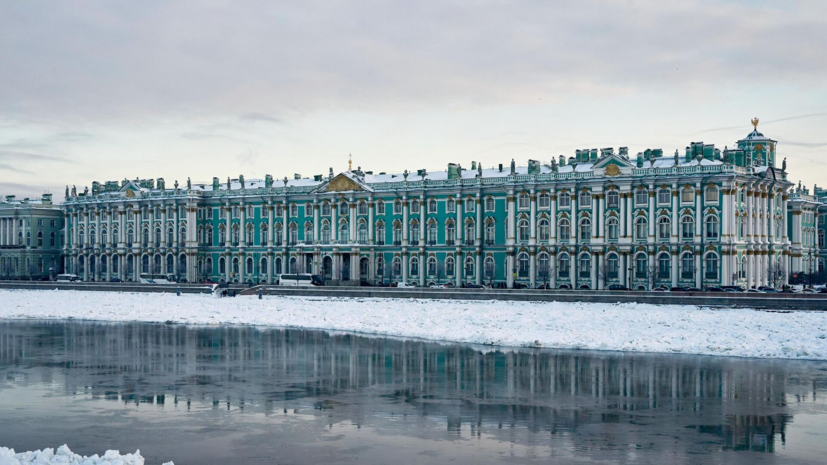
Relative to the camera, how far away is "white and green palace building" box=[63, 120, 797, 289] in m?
68.4

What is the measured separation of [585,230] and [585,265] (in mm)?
2841

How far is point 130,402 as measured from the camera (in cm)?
2278

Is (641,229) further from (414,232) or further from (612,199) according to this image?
(414,232)

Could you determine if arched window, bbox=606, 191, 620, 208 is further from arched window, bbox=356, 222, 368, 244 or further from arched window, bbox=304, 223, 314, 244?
arched window, bbox=304, 223, 314, 244

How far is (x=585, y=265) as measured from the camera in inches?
2867

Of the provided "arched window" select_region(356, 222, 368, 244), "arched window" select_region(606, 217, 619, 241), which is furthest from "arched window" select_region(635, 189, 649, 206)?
"arched window" select_region(356, 222, 368, 244)

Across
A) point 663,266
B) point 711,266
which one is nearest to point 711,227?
point 711,266

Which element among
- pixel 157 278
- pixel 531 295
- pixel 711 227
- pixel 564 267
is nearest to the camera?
pixel 531 295

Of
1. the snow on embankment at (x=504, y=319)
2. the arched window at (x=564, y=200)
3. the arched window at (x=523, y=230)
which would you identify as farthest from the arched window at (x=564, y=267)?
the snow on embankment at (x=504, y=319)

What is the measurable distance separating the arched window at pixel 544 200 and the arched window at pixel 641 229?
782cm

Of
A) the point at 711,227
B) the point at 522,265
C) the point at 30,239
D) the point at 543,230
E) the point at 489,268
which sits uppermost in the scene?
the point at 711,227

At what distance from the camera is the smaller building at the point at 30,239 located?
355 ft

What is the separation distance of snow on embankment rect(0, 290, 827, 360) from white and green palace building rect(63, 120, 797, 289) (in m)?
14.0

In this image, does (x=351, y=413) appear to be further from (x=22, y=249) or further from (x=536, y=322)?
(x=22, y=249)
